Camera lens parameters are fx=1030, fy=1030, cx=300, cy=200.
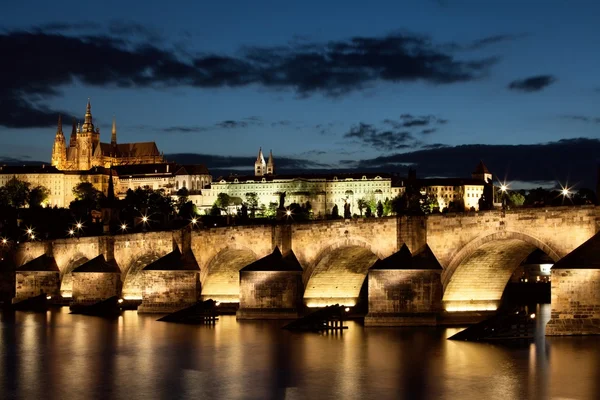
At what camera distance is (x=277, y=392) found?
25797mm

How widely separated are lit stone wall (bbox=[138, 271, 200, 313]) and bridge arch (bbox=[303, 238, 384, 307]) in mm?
7522

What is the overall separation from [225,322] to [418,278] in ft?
37.0

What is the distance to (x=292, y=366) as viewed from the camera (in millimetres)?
30531

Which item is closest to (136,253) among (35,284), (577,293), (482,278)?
(35,284)

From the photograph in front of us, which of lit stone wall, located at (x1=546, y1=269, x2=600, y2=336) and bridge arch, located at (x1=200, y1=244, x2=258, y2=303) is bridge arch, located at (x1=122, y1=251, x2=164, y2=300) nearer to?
bridge arch, located at (x1=200, y1=244, x2=258, y2=303)

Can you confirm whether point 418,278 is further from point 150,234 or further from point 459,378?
point 150,234

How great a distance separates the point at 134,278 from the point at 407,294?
85.2ft

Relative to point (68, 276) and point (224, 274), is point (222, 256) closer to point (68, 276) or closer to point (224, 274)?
point (224, 274)

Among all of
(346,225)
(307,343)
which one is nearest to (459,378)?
(307,343)

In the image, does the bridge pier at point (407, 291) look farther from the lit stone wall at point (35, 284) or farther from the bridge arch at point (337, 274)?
the lit stone wall at point (35, 284)

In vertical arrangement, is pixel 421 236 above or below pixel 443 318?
above

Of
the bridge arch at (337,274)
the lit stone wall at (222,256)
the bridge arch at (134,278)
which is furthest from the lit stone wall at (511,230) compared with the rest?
the bridge arch at (134,278)

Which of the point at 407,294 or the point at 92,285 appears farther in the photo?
the point at 92,285

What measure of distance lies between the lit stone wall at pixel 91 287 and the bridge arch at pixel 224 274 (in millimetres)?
8330
